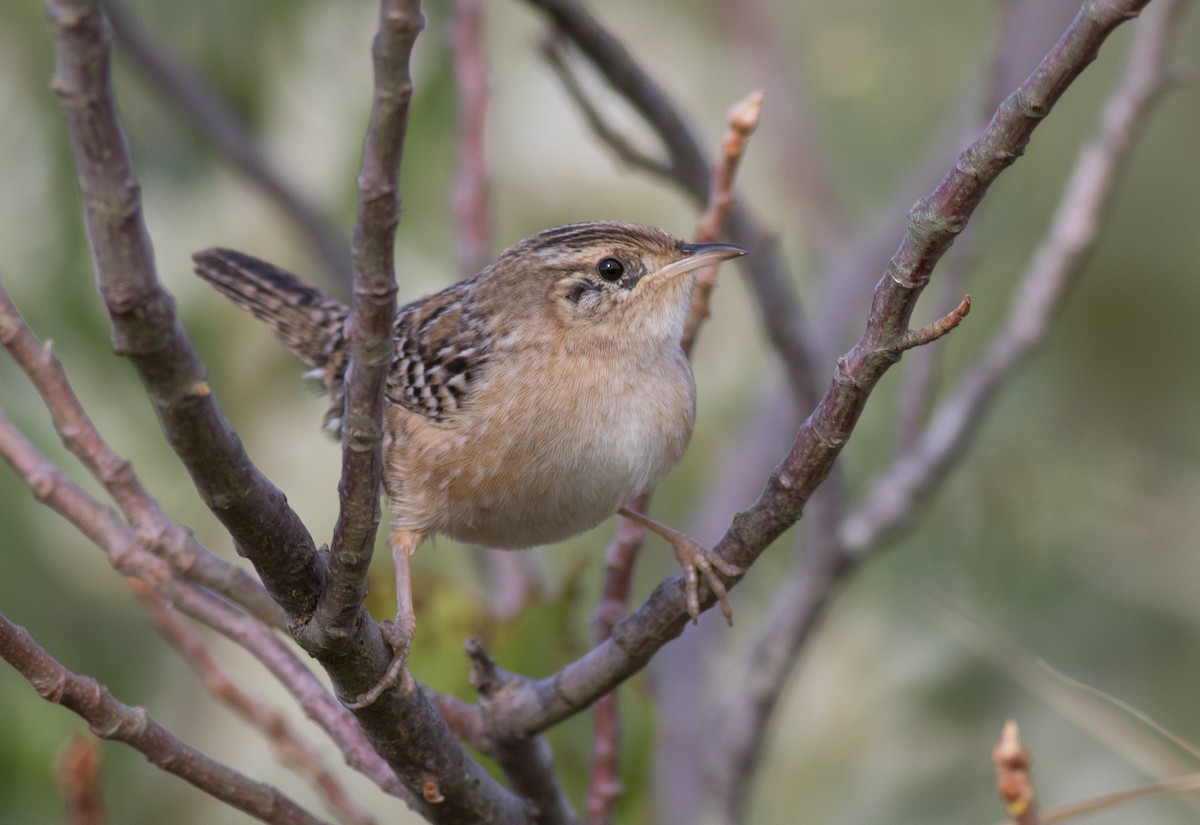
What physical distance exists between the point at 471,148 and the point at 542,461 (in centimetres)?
159

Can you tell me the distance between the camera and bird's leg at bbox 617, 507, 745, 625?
215 cm

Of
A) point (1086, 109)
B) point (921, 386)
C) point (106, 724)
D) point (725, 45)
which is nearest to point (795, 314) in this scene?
point (921, 386)

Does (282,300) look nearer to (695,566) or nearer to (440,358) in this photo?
(440,358)

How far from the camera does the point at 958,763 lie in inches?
177

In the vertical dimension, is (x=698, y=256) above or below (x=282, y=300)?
below

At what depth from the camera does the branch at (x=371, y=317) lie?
1419 mm

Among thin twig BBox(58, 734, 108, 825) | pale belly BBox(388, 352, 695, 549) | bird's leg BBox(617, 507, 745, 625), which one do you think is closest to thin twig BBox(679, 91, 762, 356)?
pale belly BBox(388, 352, 695, 549)

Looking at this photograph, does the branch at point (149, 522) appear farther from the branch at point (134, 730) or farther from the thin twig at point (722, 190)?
the thin twig at point (722, 190)

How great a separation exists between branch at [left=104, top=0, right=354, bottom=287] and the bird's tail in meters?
0.39

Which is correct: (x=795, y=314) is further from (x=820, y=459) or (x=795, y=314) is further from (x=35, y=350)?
(x=35, y=350)

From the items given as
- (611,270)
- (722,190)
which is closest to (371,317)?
(722,190)

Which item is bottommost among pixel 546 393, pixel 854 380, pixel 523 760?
pixel 523 760

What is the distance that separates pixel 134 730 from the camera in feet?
6.70

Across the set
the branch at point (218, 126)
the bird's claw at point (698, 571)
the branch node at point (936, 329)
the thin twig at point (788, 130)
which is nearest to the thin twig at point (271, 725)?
the bird's claw at point (698, 571)
